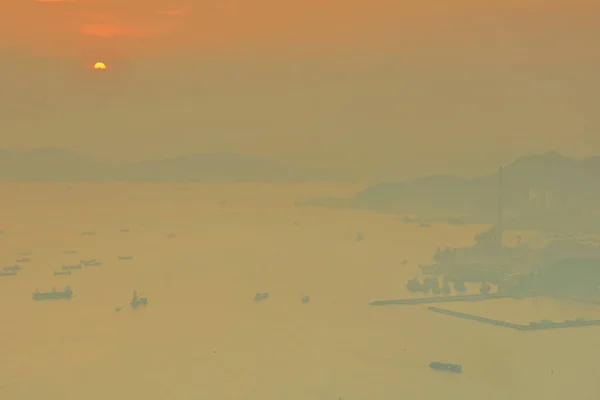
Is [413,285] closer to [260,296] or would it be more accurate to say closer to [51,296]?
[260,296]

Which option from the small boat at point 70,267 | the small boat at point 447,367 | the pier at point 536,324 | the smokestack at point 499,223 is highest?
the smokestack at point 499,223

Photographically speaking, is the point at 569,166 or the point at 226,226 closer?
the point at 569,166

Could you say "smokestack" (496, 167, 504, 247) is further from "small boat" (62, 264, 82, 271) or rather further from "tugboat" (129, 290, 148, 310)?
"small boat" (62, 264, 82, 271)

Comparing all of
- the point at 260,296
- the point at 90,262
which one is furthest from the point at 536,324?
the point at 90,262

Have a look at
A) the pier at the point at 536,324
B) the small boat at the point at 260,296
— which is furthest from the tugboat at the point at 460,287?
the small boat at the point at 260,296

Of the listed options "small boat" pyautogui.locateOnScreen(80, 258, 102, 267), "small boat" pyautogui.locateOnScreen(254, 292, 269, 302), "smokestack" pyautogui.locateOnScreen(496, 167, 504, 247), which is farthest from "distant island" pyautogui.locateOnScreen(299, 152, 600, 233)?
"small boat" pyautogui.locateOnScreen(80, 258, 102, 267)

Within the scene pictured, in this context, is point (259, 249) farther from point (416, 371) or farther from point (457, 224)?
point (416, 371)

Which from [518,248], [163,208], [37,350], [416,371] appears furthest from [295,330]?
[163,208]

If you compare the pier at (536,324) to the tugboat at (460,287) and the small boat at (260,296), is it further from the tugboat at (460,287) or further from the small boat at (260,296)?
the small boat at (260,296)
